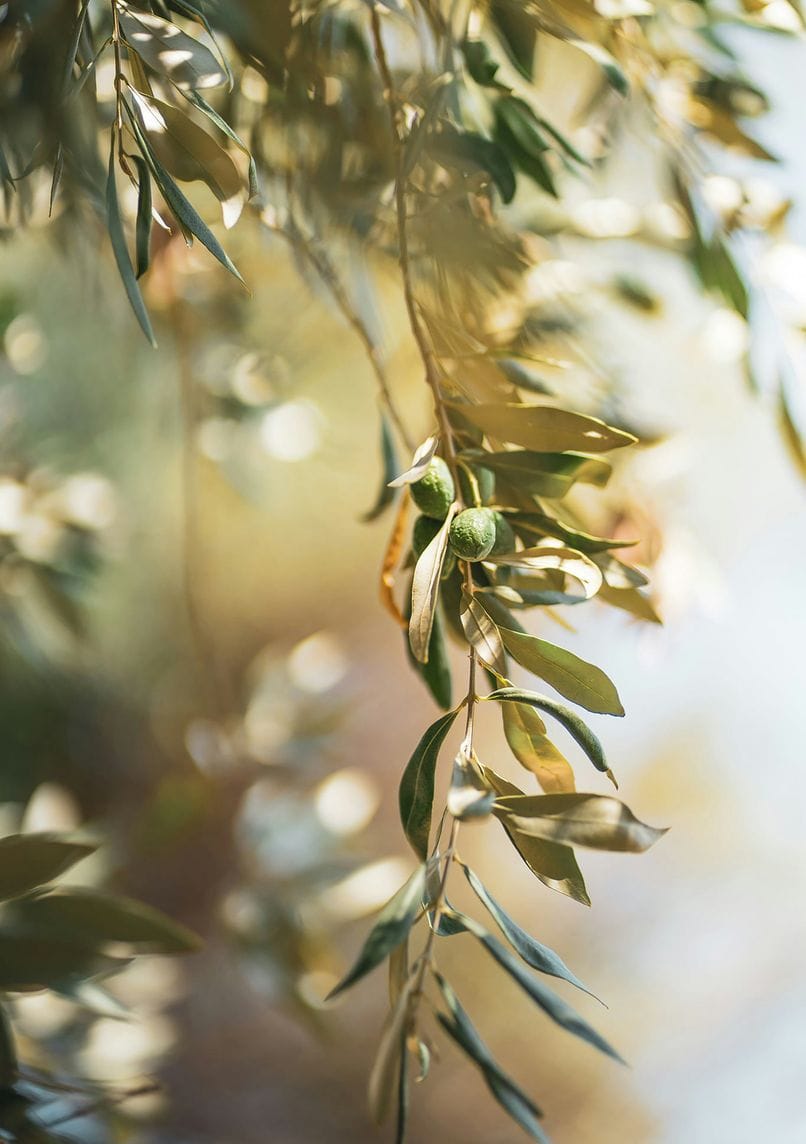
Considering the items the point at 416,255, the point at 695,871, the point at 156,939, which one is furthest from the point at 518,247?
the point at 695,871

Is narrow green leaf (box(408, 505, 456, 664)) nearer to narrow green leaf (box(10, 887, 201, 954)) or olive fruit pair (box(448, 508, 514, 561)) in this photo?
olive fruit pair (box(448, 508, 514, 561))

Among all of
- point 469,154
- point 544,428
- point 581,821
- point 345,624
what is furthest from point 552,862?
point 345,624

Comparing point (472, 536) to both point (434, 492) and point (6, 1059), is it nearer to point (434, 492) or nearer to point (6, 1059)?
point (434, 492)

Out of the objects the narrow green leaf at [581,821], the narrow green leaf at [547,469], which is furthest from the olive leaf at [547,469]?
the narrow green leaf at [581,821]

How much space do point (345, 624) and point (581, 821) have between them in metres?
0.50

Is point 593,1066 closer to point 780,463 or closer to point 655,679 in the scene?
point 655,679

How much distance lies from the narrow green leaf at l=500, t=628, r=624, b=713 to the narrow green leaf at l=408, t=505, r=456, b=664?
26 millimetres

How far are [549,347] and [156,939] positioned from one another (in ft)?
1.28

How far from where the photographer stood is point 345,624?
71cm

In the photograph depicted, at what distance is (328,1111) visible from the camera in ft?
2.02

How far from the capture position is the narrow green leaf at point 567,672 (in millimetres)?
241

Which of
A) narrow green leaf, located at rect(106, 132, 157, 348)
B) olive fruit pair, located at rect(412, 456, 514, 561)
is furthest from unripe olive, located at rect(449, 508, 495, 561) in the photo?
narrow green leaf, located at rect(106, 132, 157, 348)

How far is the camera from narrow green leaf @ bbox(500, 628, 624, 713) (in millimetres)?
241

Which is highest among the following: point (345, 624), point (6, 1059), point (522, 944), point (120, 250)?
point (120, 250)
